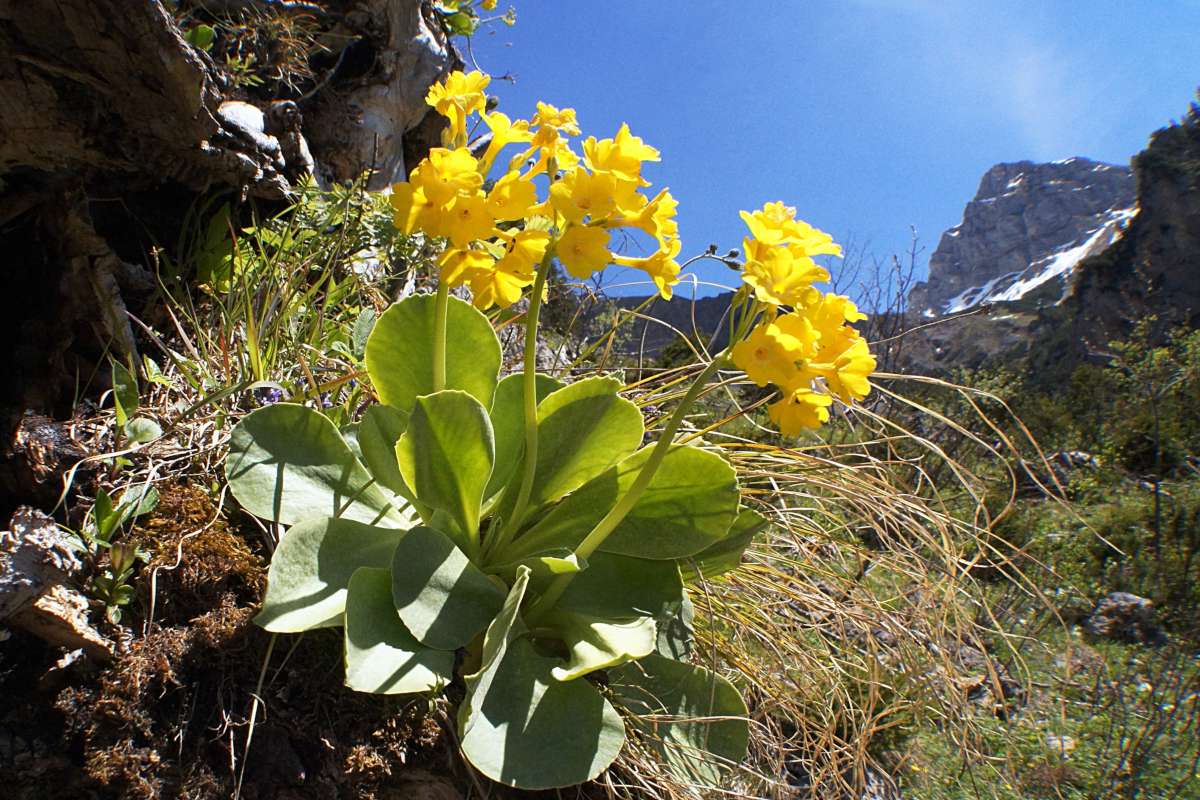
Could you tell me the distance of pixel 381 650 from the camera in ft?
3.66

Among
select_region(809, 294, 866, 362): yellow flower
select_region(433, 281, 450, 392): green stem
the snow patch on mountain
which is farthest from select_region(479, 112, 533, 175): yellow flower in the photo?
the snow patch on mountain

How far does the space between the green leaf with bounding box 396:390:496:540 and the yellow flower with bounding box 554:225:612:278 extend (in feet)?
1.01

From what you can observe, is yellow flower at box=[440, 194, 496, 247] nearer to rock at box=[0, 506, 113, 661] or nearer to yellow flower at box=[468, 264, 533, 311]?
yellow flower at box=[468, 264, 533, 311]

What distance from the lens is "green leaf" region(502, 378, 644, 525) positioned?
4.43 feet

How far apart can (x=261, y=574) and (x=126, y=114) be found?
1.09 meters

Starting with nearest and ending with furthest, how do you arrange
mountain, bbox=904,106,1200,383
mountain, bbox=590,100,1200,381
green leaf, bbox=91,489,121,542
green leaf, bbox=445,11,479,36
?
green leaf, bbox=91,489,121,542 < green leaf, bbox=445,11,479,36 < mountain, bbox=590,100,1200,381 < mountain, bbox=904,106,1200,383

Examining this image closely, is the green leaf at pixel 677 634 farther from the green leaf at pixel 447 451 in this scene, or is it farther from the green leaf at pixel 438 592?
the green leaf at pixel 447 451

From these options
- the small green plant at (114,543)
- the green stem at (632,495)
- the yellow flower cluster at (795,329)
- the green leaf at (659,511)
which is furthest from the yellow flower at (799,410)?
the small green plant at (114,543)

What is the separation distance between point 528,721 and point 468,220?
82 centimetres

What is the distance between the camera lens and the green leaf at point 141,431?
1.51 m

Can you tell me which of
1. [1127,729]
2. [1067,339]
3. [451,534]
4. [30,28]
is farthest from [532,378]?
[1067,339]

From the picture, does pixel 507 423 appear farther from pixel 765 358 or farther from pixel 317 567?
pixel 765 358

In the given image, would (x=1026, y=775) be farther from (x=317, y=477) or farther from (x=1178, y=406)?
(x=1178, y=406)

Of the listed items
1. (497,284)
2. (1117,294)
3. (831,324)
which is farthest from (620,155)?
(1117,294)
